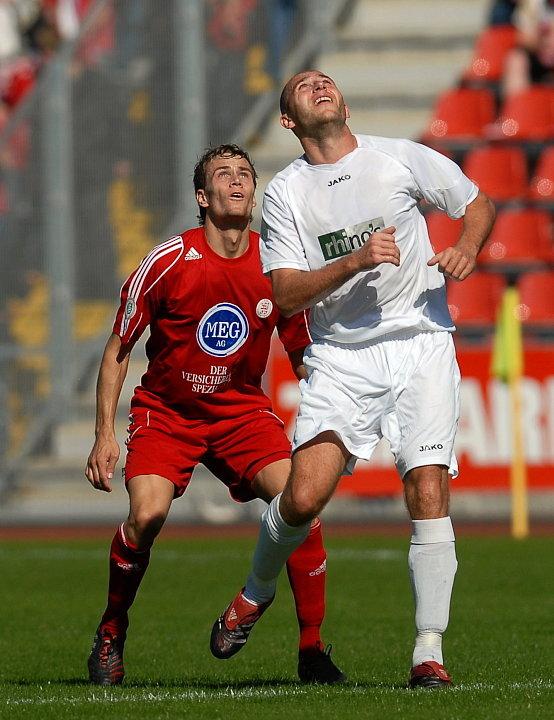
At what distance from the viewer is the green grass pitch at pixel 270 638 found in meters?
5.74

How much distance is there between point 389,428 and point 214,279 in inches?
43.8

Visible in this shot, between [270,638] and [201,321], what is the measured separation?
216 cm

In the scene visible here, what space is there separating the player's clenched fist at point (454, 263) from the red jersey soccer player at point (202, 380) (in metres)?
1.18

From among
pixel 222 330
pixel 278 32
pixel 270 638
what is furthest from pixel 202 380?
pixel 278 32

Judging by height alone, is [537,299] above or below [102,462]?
above

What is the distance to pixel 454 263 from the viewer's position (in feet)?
18.9

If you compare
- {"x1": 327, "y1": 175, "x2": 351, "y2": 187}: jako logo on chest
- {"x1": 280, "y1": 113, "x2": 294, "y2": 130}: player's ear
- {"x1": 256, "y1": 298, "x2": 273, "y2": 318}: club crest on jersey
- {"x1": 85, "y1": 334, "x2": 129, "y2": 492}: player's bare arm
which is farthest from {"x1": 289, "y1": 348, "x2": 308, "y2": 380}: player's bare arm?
{"x1": 280, "y1": 113, "x2": 294, "y2": 130}: player's ear

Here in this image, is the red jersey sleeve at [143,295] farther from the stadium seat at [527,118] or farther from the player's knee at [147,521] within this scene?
the stadium seat at [527,118]

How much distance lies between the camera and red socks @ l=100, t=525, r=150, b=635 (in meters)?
6.77

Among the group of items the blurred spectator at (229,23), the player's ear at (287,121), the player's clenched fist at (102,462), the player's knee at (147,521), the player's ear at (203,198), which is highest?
the blurred spectator at (229,23)

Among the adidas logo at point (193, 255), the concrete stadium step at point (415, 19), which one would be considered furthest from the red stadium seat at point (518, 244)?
the adidas logo at point (193, 255)

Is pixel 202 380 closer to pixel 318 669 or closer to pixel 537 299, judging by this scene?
pixel 318 669

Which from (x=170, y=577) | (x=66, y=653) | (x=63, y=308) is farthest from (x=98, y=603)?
(x=63, y=308)

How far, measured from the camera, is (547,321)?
661 inches
